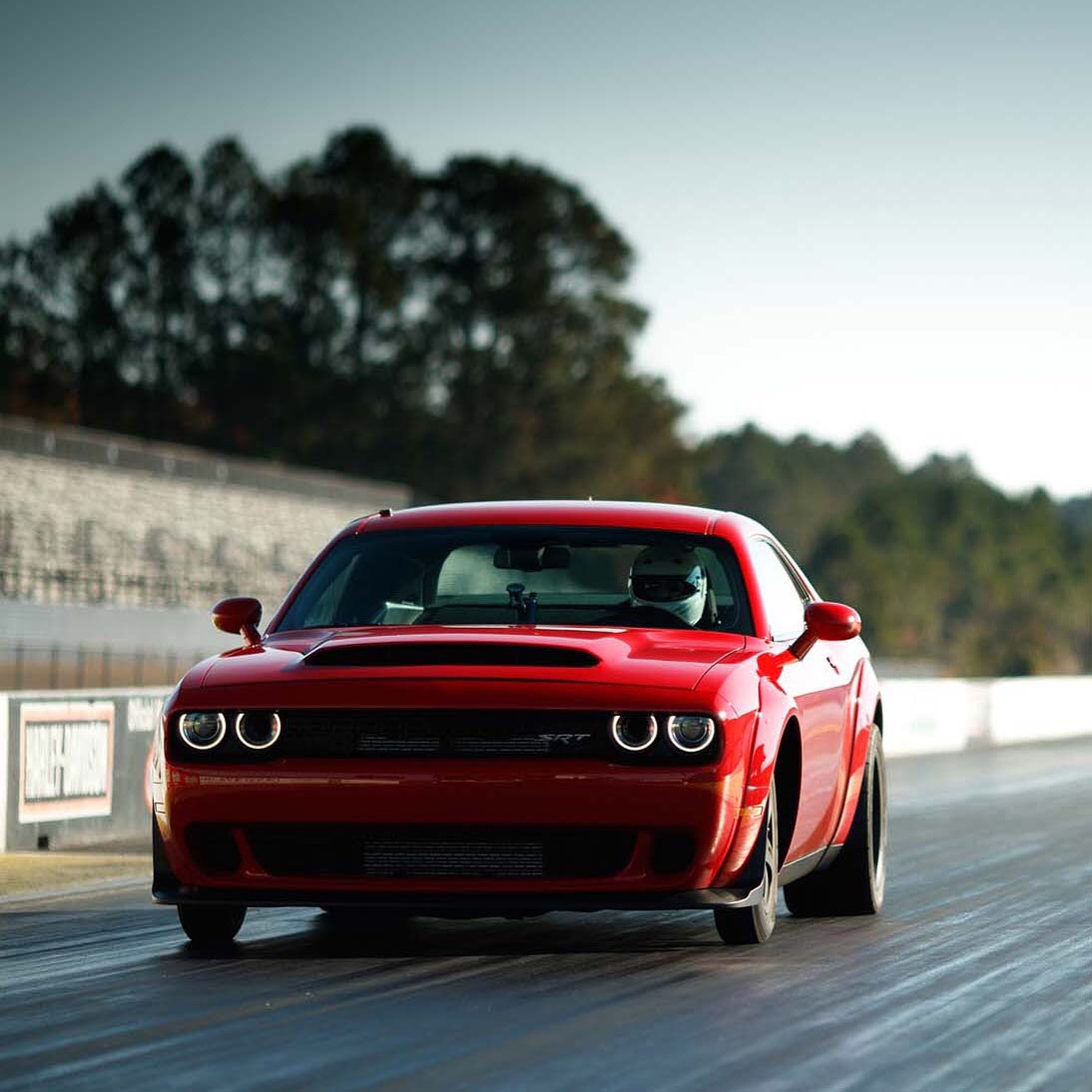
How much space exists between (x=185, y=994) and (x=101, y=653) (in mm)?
29894

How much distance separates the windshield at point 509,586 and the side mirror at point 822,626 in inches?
11.8

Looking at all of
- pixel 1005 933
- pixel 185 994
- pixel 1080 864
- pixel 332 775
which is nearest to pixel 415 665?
pixel 332 775

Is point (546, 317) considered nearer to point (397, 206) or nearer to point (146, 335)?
point (397, 206)

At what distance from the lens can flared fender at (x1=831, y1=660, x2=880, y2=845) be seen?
10.5m

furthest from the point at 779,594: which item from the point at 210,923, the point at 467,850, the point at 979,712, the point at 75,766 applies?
the point at 979,712

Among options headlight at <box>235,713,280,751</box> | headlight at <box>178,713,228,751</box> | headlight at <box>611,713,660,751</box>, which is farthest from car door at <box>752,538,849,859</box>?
headlight at <box>178,713,228,751</box>

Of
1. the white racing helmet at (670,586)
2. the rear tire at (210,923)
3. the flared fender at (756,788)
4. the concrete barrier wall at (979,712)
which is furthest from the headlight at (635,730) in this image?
the concrete barrier wall at (979,712)

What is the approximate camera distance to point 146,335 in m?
102

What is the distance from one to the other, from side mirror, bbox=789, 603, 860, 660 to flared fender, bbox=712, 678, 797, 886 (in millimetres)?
923

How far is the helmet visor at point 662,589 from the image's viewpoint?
31.8 feet

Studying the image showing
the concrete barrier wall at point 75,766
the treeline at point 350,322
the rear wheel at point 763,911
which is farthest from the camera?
the treeline at point 350,322

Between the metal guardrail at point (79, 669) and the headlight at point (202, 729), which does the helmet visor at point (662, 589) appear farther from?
the metal guardrail at point (79, 669)

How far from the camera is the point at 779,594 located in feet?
33.8

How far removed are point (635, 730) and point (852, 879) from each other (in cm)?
283
